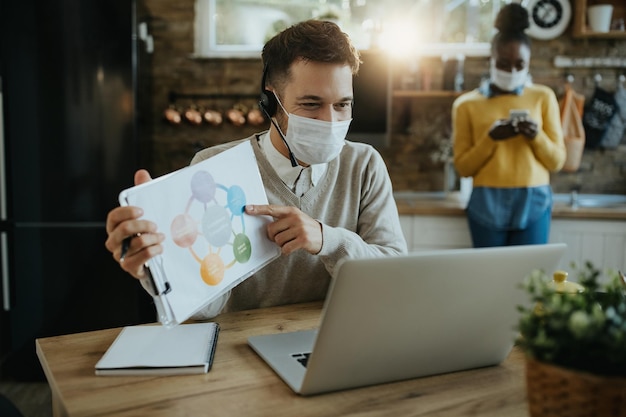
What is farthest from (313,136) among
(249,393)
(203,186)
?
(249,393)

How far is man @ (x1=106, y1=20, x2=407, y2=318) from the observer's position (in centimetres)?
151

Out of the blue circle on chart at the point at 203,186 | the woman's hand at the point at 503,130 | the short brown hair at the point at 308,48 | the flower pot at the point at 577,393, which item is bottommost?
the flower pot at the point at 577,393

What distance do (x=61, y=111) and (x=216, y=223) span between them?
2.08 metres

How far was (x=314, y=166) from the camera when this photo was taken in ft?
5.43

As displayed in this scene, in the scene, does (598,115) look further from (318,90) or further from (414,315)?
(414,315)

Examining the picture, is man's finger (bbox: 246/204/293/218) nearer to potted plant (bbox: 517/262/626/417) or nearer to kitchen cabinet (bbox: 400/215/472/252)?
potted plant (bbox: 517/262/626/417)

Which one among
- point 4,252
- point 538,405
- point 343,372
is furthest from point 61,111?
point 538,405

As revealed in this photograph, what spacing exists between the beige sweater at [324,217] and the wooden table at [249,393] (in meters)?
0.47

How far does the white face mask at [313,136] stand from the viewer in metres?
1.55

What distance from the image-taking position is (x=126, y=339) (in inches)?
46.3

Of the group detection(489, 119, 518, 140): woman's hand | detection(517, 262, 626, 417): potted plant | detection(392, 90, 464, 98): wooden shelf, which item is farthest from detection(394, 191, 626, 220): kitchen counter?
detection(517, 262, 626, 417): potted plant

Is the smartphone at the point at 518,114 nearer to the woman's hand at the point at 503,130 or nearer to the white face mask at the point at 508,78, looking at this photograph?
the woman's hand at the point at 503,130

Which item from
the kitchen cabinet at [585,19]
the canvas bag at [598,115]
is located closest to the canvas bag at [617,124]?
the canvas bag at [598,115]

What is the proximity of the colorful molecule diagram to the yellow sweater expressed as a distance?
199 centimetres
